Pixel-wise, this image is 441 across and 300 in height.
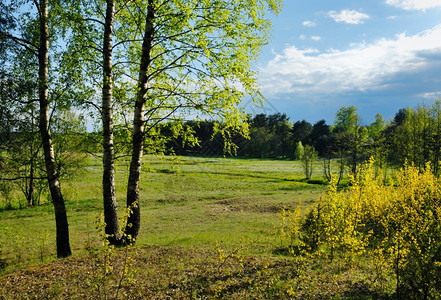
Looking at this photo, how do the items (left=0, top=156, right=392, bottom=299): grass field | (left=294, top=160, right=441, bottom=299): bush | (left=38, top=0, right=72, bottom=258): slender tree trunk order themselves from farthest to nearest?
(left=38, top=0, right=72, bottom=258): slender tree trunk → (left=0, top=156, right=392, bottom=299): grass field → (left=294, top=160, right=441, bottom=299): bush

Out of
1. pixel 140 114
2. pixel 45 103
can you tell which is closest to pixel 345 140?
pixel 140 114

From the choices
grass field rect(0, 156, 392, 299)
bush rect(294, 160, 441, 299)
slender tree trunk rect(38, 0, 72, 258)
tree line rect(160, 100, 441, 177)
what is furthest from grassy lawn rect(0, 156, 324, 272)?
tree line rect(160, 100, 441, 177)

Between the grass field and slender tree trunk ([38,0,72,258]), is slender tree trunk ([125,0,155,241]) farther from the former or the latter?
slender tree trunk ([38,0,72,258])

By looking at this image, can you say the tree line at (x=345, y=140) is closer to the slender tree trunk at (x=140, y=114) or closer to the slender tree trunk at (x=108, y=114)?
the slender tree trunk at (x=140, y=114)

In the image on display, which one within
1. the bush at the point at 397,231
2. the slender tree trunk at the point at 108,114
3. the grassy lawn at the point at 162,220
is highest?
the slender tree trunk at the point at 108,114

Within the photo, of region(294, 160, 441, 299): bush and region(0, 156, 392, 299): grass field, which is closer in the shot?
region(294, 160, 441, 299): bush

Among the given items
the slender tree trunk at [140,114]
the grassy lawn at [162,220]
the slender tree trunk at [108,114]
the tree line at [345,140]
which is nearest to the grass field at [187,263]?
the grassy lawn at [162,220]

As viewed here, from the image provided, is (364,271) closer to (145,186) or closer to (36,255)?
(36,255)

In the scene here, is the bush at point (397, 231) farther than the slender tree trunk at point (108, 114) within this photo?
No

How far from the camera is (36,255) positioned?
13.8 meters

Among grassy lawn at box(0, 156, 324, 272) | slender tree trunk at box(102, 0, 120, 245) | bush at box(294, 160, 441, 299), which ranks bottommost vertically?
grassy lawn at box(0, 156, 324, 272)

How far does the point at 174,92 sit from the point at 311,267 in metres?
7.55

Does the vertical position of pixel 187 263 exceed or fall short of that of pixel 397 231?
it falls short

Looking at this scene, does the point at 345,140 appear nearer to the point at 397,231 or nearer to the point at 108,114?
the point at 397,231
